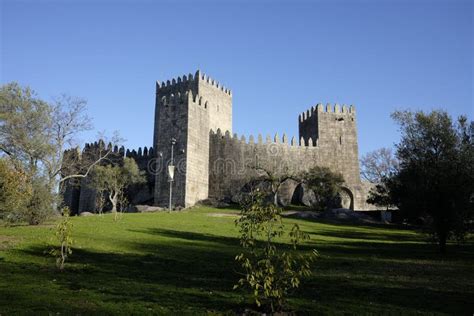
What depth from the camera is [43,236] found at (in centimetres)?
2081

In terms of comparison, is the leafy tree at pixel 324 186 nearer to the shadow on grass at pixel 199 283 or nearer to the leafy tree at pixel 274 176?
the leafy tree at pixel 274 176

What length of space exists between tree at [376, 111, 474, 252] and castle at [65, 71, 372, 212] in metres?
16.2

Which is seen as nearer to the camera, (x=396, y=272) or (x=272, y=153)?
(x=396, y=272)

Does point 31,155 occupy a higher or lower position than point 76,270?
higher

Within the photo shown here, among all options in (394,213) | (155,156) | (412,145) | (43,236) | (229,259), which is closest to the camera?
(229,259)

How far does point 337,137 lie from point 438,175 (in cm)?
3545

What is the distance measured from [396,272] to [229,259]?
231 inches

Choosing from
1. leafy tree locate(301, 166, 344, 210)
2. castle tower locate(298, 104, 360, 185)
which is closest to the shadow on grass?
leafy tree locate(301, 166, 344, 210)

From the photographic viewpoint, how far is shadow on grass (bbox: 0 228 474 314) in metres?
10.9

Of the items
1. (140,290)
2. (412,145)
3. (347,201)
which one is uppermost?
(412,145)

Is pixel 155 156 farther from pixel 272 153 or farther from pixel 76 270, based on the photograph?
Answer: pixel 76 270

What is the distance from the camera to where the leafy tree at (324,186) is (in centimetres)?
4778

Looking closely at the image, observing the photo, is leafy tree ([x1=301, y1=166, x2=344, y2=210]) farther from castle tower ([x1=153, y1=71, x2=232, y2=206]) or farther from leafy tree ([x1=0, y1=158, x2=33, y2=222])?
leafy tree ([x1=0, y1=158, x2=33, y2=222])

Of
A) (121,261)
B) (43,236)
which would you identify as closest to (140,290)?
(121,261)
